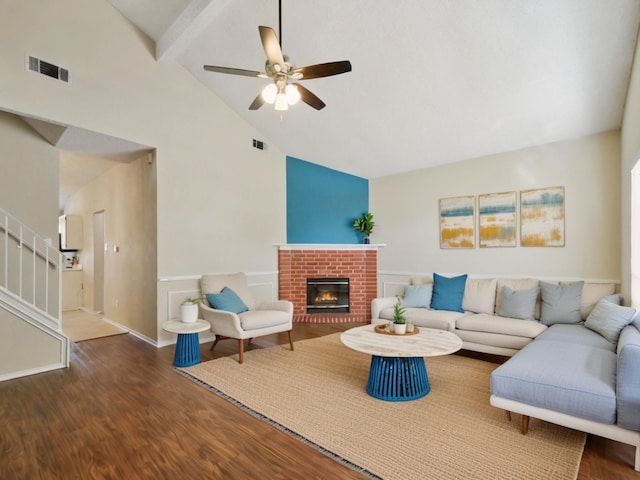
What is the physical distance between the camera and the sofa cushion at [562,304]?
3781 millimetres

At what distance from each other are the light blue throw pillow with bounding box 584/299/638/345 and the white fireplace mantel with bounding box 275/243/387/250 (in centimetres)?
332

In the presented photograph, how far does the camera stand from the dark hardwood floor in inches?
77.0

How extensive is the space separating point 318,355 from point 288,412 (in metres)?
1.42

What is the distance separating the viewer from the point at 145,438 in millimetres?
2289

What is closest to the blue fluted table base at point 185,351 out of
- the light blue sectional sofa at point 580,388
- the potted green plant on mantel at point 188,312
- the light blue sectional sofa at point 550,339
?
the potted green plant on mantel at point 188,312

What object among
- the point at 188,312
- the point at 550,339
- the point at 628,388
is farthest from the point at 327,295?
the point at 628,388

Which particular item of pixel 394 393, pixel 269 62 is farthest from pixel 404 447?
pixel 269 62

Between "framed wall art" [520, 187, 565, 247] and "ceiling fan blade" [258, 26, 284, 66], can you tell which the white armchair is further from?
"framed wall art" [520, 187, 565, 247]

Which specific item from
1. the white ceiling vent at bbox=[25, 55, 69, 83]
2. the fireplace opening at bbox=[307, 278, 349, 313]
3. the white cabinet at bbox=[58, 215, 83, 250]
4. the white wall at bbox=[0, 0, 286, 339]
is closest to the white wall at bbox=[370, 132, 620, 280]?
the fireplace opening at bbox=[307, 278, 349, 313]

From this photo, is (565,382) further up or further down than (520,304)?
further down

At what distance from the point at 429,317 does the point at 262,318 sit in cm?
205

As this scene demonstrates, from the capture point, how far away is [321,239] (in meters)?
6.18

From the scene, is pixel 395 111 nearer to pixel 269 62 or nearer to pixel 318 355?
pixel 269 62

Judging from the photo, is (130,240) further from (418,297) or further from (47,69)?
(418,297)
